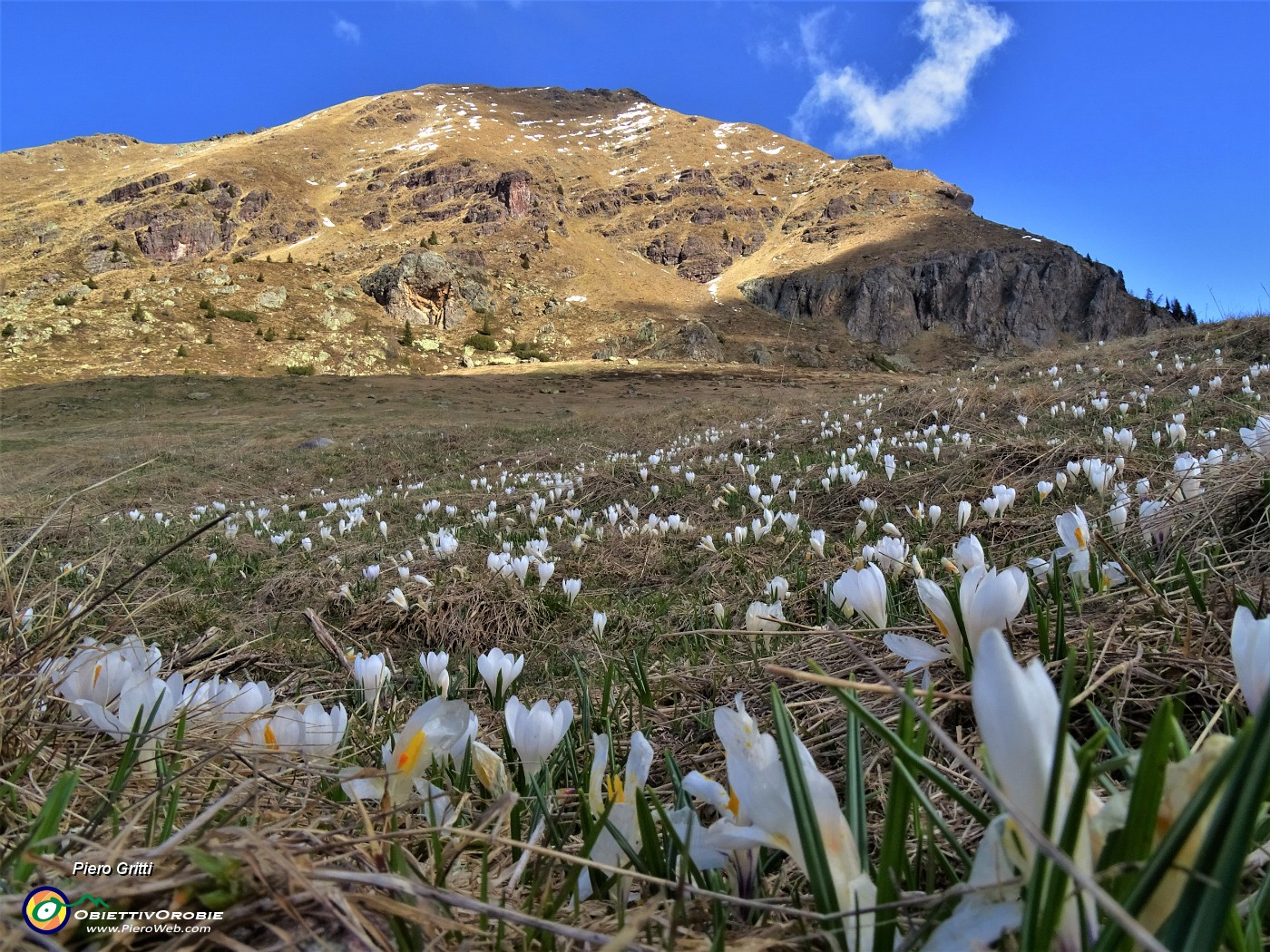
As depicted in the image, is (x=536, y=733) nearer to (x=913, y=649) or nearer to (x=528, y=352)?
(x=913, y=649)

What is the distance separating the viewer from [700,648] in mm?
2455

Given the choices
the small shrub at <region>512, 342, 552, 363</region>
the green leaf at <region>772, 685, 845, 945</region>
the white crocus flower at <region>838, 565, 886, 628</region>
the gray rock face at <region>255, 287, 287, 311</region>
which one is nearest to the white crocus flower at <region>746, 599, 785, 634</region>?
the white crocus flower at <region>838, 565, 886, 628</region>

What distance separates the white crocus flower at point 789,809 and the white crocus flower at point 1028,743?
15cm

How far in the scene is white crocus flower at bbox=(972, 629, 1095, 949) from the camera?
0.45m

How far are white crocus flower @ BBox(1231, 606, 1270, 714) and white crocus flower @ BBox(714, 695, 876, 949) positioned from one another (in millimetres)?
466

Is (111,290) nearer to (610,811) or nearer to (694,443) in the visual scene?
(694,443)

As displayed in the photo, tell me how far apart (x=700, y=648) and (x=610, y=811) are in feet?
5.53

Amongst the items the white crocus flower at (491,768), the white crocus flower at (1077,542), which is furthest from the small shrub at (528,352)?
the white crocus flower at (491,768)

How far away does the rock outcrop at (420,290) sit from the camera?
37.3 m

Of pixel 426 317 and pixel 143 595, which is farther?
pixel 426 317

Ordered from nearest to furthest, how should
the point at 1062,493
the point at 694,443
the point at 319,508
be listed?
the point at 1062,493, the point at 319,508, the point at 694,443

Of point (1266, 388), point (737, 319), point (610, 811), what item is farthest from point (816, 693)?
point (737, 319)

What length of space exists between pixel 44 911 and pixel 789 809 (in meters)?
0.66

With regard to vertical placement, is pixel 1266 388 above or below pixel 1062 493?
above
